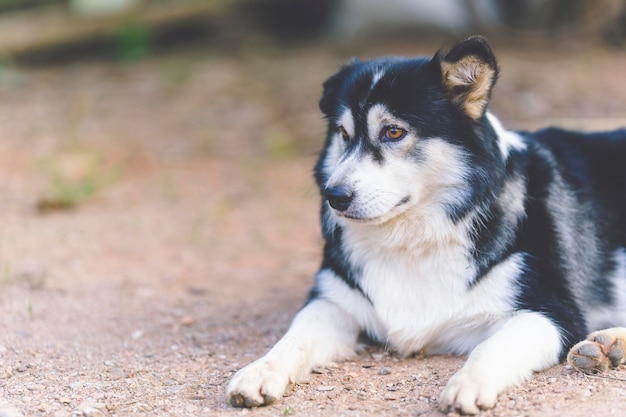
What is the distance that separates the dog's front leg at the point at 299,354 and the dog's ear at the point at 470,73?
1.16m

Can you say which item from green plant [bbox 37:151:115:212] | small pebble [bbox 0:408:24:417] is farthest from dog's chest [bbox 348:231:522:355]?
green plant [bbox 37:151:115:212]

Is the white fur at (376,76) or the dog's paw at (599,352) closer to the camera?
the dog's paw at (599,352)

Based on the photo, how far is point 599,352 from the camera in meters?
3.27

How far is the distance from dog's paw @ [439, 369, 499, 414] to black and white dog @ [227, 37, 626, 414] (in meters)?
0.29

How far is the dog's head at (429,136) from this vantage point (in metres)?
3.52

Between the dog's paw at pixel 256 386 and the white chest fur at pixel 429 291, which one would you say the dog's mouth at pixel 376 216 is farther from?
the dog's paw at pixel 256 386

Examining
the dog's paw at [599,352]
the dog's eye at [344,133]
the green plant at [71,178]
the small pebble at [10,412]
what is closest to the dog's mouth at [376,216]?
the dog's eye at [344,133]

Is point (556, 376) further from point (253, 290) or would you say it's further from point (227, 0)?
point (227, 0)

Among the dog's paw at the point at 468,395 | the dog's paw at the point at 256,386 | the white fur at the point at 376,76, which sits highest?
the white fur at the point at 376,76

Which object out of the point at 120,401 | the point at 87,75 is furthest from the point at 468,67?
the point at 87,75

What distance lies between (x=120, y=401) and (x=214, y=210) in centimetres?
372

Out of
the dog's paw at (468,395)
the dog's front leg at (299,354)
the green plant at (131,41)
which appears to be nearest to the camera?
the dog's paw at (468,395)

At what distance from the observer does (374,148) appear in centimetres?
359

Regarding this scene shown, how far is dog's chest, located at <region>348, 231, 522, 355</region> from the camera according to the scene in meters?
3.58
